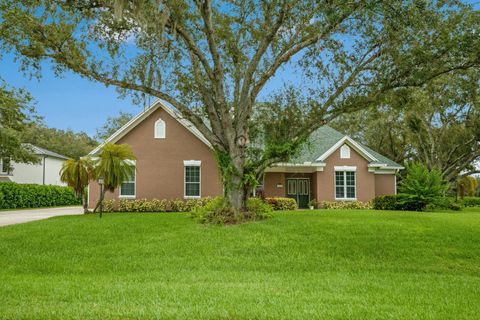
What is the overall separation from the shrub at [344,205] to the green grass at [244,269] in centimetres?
819

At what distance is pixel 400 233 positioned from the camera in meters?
12.8

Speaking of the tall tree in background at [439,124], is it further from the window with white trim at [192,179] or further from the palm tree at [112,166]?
the palm tree at [112,166]

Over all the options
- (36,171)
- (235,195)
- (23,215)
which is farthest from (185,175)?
(36,171)

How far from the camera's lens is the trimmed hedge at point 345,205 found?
A: 23.8 metres

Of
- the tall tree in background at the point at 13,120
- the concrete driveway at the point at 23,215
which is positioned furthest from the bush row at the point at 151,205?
the tall tree in background at the point at 13,120

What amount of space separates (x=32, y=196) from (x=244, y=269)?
2861cm

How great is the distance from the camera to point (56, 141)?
174 ft

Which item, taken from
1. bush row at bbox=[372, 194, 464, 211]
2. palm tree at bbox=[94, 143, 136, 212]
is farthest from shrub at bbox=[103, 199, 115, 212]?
bush row at bbox=[372, 194, 464, 211]

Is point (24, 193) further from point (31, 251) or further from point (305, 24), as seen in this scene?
point (305, 24)

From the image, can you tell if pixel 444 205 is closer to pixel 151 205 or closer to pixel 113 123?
pixel 151 205

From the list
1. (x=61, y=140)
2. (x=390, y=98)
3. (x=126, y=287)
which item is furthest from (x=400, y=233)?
(x=61, y=140)

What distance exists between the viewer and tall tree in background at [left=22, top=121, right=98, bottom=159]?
52.2m

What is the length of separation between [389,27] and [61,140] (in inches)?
1991

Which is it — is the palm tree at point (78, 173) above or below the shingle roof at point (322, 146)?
below
